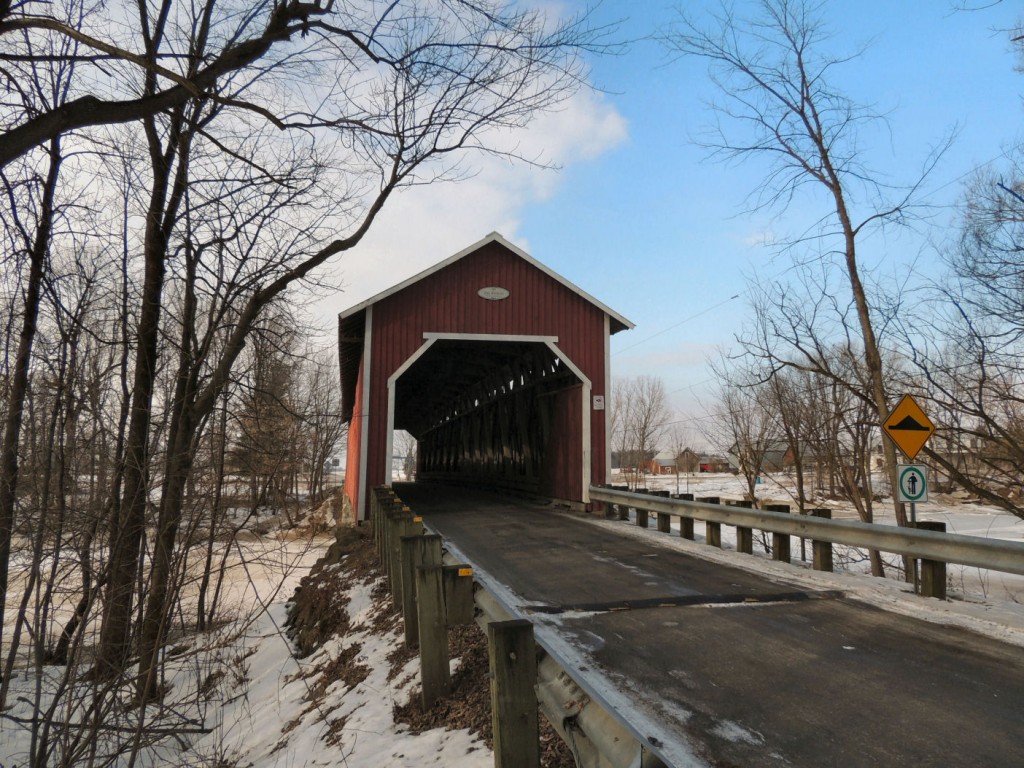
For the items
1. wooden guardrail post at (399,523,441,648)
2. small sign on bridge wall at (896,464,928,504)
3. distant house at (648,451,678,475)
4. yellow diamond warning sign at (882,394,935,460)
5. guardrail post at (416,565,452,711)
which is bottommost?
distant house at (648,451,678,475)

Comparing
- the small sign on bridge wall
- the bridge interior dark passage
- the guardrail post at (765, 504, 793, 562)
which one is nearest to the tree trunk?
the bridge interior dark passage

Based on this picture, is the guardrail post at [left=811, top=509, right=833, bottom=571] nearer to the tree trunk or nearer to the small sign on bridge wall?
the small sign on bridge wall

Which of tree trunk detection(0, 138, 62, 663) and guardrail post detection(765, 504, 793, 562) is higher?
tree trunk detection(0, 138, 62, 663)

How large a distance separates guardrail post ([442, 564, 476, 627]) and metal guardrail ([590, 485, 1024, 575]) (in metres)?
3.35

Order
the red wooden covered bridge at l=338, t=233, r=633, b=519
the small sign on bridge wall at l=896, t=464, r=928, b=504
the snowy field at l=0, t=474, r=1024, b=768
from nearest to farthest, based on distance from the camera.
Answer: the snowy field at l=0, t=474, r=1024, b=768 < the small sign on bridge wall at l=896, t=464, r=928, b=504 < the red wooden covered bridge at l=338, t=233, r=633, b=519

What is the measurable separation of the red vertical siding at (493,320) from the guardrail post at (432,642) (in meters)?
7.48

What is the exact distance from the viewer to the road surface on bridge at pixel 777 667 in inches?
103

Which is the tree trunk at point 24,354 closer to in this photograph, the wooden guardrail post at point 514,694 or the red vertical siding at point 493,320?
the red vertical siding at point 493,320

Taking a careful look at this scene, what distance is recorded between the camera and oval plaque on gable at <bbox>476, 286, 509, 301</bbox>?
1214 centimetres

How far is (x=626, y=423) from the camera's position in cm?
5044

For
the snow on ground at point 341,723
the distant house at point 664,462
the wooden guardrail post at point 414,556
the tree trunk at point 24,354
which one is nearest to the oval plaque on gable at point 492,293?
the snow on ground at point 341,723

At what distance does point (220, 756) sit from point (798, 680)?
15.5 ft

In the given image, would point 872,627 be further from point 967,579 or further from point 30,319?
point 967,579

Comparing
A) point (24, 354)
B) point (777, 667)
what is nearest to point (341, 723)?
point (777, 667)
